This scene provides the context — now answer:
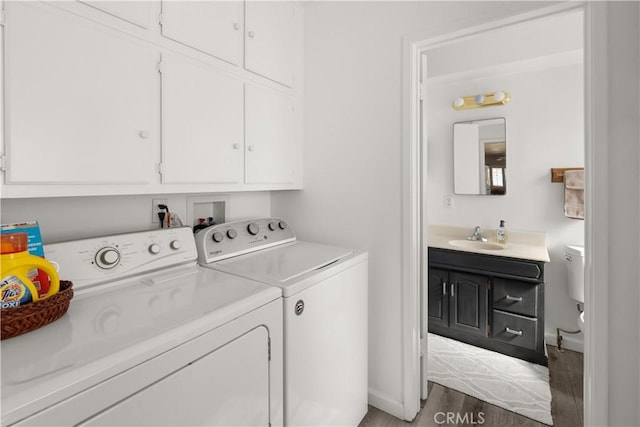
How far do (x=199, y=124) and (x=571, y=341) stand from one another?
3.19 meters

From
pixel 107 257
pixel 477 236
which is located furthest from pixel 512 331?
pixel 107 257

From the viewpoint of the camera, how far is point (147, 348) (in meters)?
0.82

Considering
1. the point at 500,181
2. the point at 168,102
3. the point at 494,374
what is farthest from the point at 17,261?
the point at 500,181

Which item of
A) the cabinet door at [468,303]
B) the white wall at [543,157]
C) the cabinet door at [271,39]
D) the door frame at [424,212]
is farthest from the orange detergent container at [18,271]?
the white wall at [543,157]

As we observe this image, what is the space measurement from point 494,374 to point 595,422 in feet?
3.16

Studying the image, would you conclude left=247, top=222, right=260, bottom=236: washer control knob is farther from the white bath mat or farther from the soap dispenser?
the soap dispenser

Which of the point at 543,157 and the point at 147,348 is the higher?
the point at 543,157

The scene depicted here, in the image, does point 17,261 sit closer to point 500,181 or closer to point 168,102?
point 168,102

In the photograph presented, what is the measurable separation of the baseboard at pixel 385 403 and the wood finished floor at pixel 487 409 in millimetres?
23

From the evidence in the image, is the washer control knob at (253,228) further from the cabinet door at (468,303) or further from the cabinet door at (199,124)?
the cabinet door at (468,303)

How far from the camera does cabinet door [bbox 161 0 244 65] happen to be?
1.37 metres

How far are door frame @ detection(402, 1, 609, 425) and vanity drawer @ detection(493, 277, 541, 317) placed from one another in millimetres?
937

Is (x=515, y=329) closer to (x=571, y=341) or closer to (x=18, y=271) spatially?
(x=571, y=341)

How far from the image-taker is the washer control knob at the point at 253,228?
1837 mm
